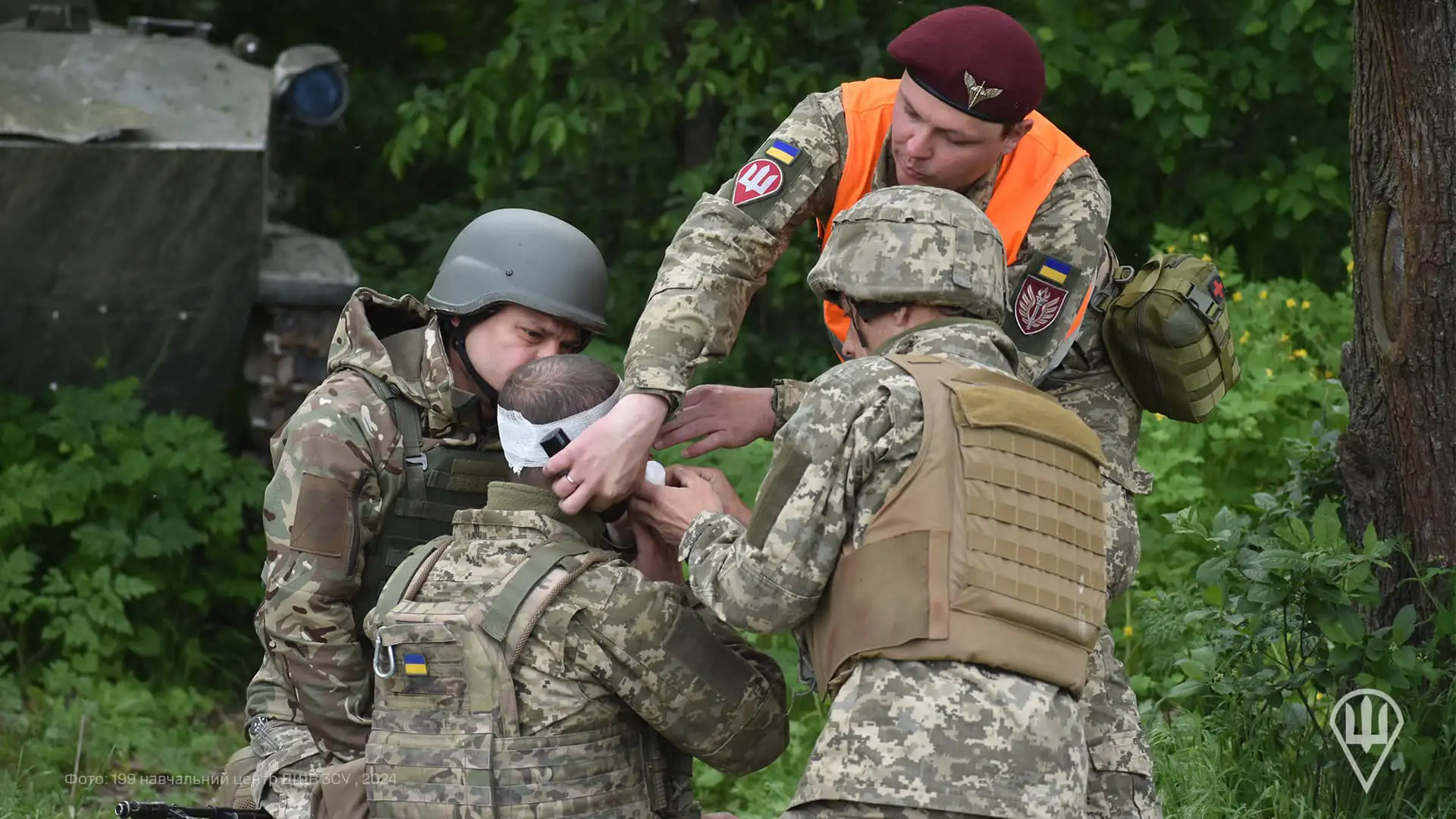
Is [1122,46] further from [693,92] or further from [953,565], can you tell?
[953,565]

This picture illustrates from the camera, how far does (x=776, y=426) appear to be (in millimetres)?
4301

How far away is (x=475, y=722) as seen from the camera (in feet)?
11.4

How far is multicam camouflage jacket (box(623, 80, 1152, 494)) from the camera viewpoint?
404 centimetres

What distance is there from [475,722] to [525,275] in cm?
127

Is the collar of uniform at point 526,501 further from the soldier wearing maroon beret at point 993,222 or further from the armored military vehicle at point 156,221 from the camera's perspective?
the armored military vehicle at point 156,221

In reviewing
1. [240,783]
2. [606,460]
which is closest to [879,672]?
[606,460]

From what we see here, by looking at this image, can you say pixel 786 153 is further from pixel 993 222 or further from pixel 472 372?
pixel 472 372

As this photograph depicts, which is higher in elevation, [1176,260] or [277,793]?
[1176,260]

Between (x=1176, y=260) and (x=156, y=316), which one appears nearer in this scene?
(x=1176, y=260)

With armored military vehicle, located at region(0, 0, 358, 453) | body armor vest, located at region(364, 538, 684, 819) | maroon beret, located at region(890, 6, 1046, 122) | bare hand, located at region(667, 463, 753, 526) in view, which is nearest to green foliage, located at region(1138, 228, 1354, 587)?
maroon beret, located at region(890, 6, 1046, 122)

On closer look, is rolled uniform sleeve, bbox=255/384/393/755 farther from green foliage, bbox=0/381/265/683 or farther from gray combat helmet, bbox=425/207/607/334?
green foliage, bbox=0/381/265/683

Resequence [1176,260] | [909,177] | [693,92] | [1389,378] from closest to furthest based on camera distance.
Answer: [909,177] → [1176,260] → [1389,378] → [693,92]

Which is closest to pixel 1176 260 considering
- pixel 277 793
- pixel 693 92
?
pixel 277 793

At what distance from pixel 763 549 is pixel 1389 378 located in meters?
2.22
